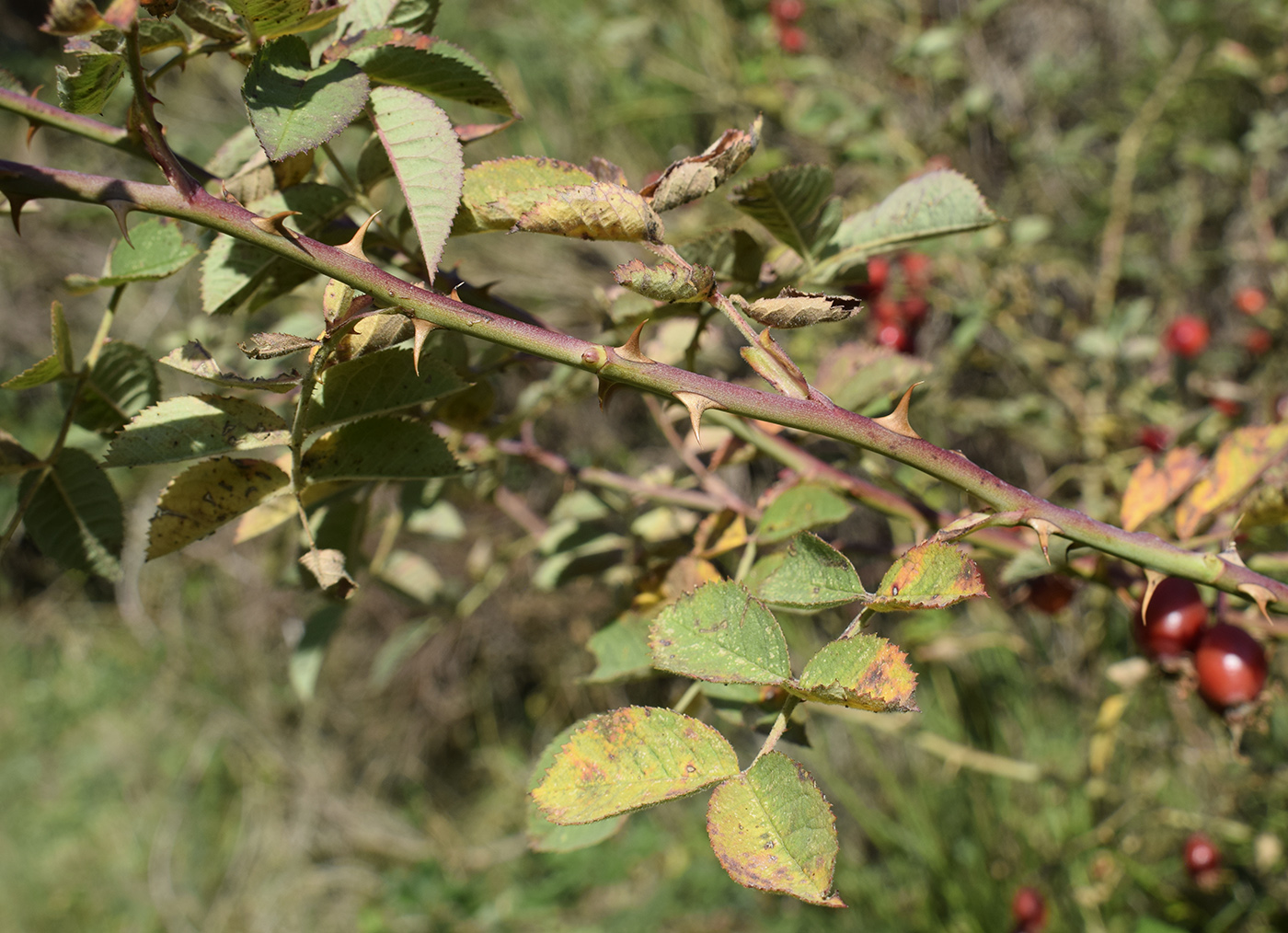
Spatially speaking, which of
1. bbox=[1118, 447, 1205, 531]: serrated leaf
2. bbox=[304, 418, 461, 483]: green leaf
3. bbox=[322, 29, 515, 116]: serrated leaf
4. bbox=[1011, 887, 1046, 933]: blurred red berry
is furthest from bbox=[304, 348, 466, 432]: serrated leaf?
bbox=[1011, 887, 1046, 933]: blurred red berry

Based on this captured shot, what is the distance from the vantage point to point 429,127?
0.35 metres

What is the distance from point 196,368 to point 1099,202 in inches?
62.7

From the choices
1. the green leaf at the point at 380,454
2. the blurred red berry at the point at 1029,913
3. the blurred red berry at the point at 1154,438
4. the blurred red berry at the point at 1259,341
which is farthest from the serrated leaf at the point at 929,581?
the blurred red berry at the point at 1259,341

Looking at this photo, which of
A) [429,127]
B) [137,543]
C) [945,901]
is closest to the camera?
[429,127]

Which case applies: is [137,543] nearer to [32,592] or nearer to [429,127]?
[32,592]

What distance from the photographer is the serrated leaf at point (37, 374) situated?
0.39m

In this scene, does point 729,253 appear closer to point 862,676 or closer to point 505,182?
point 505,182

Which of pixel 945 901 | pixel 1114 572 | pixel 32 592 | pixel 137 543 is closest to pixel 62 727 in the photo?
pixel 32 592

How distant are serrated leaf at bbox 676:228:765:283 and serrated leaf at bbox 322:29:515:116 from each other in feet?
0.43

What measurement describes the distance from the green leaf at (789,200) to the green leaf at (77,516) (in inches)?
15.0

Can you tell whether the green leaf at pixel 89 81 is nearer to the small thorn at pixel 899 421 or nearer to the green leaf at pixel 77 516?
the green leaf at pixel 77 516

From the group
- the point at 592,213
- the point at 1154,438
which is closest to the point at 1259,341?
the point at 1154,438

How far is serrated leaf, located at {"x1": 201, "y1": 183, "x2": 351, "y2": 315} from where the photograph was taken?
1.37 ft

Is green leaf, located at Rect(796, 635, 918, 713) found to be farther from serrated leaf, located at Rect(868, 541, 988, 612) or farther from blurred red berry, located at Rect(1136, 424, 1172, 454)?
blurred red berry, located at Rect(1136, 424, 1172, 454)
